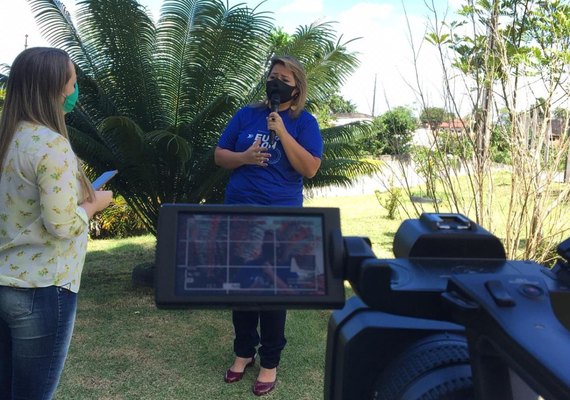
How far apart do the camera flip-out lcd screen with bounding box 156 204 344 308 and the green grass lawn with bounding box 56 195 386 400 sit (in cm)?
281

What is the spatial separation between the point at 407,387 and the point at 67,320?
1.68m

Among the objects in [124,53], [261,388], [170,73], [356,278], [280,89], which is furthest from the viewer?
[170,73]

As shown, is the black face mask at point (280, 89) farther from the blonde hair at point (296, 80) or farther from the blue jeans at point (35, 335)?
the blue jeans at point (35, 335)

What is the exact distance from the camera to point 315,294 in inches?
33.1

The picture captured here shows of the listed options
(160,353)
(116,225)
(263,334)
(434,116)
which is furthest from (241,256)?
(116,225)

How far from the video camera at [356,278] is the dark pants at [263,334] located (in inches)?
93.8

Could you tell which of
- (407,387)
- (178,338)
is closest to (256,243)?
(407,387)

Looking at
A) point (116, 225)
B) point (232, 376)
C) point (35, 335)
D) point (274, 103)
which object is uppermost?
point (274, 103)

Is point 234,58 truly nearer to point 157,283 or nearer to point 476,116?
point 476,116

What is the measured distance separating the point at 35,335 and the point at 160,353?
224cm

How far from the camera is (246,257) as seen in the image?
82 centimetres

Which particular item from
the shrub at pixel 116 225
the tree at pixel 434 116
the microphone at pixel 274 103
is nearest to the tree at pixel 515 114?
the tree at pixel 434 116

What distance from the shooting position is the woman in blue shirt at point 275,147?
3035 millimetres

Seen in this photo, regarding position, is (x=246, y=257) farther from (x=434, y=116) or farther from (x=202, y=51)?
(x=202, y=51)
